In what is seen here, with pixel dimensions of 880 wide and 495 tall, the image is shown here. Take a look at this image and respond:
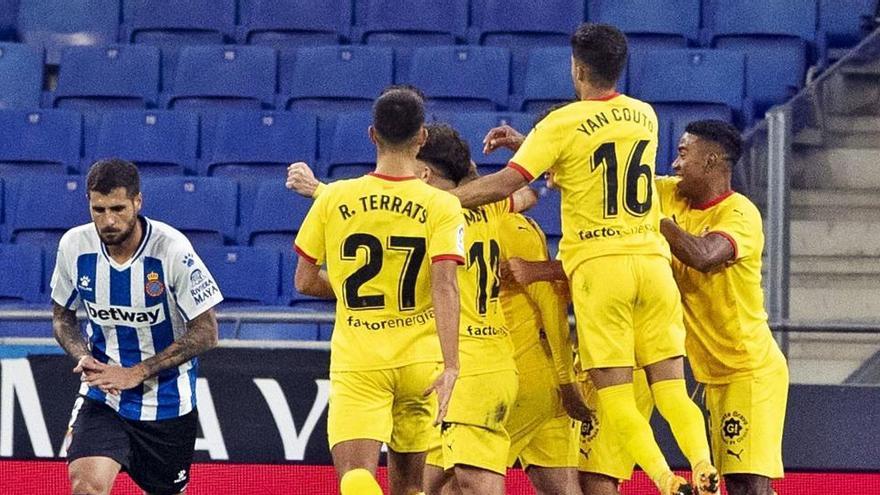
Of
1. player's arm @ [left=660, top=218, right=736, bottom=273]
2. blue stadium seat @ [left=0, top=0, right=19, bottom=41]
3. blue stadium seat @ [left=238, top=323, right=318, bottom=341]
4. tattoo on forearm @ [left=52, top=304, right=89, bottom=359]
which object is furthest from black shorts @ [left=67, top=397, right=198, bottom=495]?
blue stadium seat @ [left=0, top=0, right=19, bottom=41]

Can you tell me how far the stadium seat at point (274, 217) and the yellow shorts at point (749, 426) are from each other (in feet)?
14.3

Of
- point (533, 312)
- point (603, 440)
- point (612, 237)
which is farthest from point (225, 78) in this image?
point (612, 237)

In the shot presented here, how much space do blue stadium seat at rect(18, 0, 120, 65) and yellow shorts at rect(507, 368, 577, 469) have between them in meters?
6.71

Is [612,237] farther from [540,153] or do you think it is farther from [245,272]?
[245,272]

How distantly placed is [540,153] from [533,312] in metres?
0.96

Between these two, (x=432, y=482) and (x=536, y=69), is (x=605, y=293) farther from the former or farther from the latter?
(x=536, y=69)

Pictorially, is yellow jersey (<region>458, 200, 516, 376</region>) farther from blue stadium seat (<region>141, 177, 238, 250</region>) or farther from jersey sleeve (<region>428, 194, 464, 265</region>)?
blue stadium seat (<region>141, 177, 238, 250</region>)

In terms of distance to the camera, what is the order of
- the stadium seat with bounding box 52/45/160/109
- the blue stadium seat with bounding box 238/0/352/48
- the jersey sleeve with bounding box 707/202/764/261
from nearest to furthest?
the jersey sleeve with bounding box 707/202/764/261 → the stadium seat with bounding box 52/45/160/109 → the blue stadium seat with bounding box 238/0/352/48

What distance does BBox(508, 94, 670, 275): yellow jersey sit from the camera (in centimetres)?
675

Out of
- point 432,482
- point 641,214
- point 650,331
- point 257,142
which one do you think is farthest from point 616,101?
point 257,142

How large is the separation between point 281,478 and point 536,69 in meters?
4.06

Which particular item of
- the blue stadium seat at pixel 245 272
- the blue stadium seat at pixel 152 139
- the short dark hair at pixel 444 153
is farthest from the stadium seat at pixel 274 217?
the short dark hair at pixel 444 153

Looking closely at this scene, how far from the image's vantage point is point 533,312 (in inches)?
292

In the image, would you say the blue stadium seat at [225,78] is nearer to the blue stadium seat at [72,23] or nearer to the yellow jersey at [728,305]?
the blue stadium seat at [72,23]
